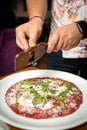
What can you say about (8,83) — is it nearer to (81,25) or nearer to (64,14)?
(81,25)

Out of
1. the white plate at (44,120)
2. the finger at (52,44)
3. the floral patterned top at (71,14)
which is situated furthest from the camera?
the floral patterned top at (71,14)

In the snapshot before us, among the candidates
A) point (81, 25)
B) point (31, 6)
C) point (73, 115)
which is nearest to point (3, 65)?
point (31, 6)

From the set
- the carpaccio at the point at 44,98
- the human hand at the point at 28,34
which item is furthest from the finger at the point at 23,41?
the carpaccio at the point at 44,98

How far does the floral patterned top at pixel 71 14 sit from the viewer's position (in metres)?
1.25

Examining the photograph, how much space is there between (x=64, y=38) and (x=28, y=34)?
154mm

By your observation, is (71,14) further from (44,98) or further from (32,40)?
(44,98)

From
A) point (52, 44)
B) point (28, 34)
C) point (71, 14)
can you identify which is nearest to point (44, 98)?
point (52, 44)

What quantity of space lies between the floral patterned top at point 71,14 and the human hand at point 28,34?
0.17 meters

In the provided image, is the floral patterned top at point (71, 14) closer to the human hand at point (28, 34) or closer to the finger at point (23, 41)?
the human hand at point (28, 34)

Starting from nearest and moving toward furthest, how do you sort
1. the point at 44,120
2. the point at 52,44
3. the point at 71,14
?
the point at 44,120
the point at 52,44
the point at 71,14

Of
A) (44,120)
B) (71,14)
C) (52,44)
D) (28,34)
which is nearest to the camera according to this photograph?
(44,120)

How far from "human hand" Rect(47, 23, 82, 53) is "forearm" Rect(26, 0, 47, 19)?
24 centimetres

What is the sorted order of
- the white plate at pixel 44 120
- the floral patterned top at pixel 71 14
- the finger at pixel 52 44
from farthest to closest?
the floral patterned top at pixel 71 14 → the finger at pixel 52 44 → the white plate at pixel 44 120

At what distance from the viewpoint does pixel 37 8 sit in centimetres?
131
